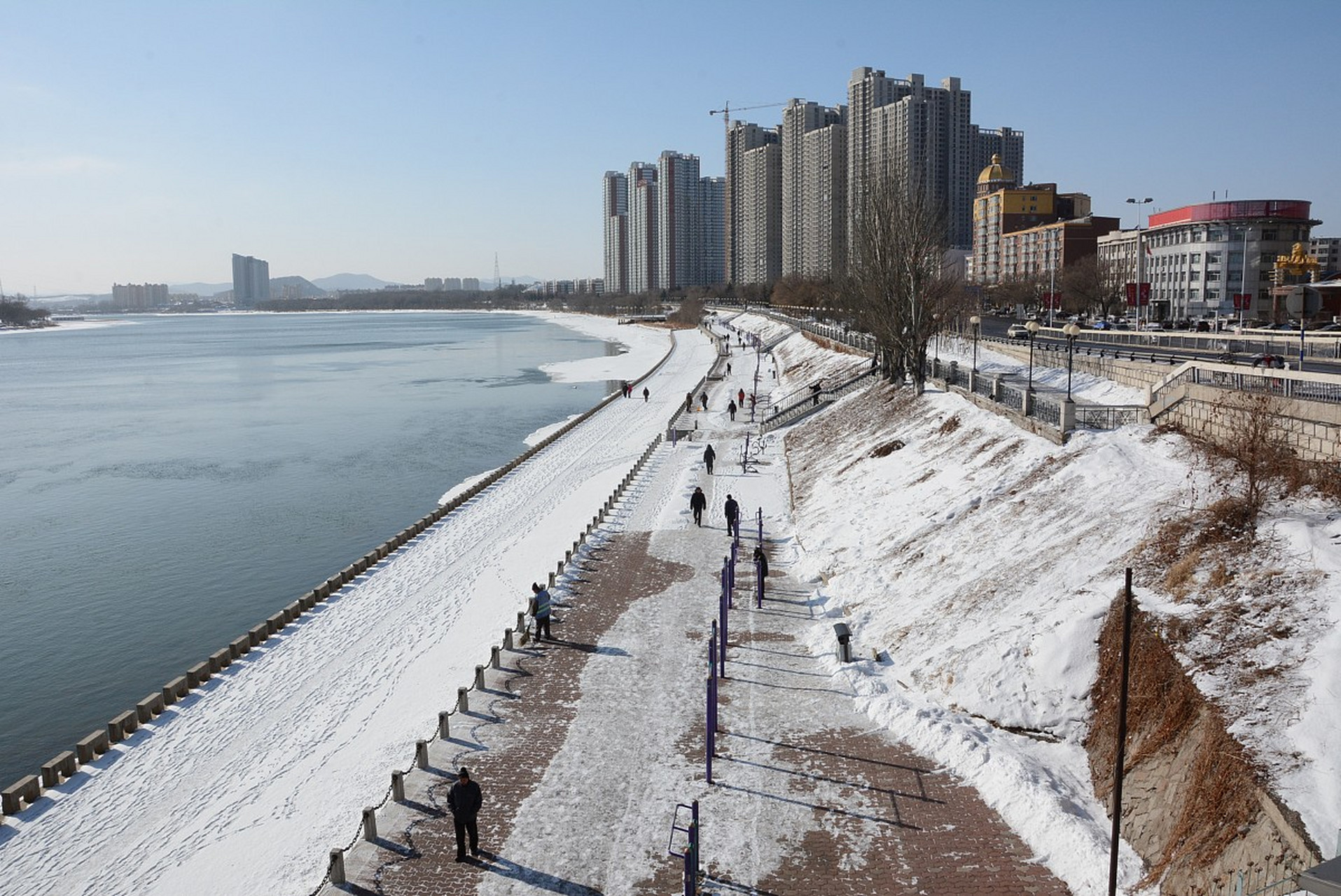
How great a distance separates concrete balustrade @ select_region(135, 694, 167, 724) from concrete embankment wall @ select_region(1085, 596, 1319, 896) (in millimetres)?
15118

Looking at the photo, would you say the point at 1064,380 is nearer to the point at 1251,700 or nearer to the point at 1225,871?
the point at 1251,700

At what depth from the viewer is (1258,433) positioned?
1512 centimetres

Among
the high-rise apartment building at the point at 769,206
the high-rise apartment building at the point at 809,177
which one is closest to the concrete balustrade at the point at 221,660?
the high-rise apartment building at the point at 809,177

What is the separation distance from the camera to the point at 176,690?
17.8 meters

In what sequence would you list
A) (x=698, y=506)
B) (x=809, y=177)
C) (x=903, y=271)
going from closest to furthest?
(x=698, y=506)
(x=903, y=271)
(x=809, y=177)

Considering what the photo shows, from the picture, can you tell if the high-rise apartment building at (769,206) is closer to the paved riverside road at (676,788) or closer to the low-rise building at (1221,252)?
the low-rise building at (1221,252)

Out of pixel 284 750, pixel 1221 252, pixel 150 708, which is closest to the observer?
pixel 284 750

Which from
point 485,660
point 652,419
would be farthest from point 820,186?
point 485,660

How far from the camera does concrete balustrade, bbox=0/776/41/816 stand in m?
13.8

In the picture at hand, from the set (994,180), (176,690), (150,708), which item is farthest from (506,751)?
(994,180)

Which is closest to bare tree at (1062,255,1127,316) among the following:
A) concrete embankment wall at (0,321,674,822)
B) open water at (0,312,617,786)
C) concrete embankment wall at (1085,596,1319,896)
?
open water at (0,312,617,786)

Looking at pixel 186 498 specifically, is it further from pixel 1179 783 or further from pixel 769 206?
pixel 769 206

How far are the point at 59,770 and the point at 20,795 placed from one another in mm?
785

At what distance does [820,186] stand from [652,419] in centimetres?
12267
